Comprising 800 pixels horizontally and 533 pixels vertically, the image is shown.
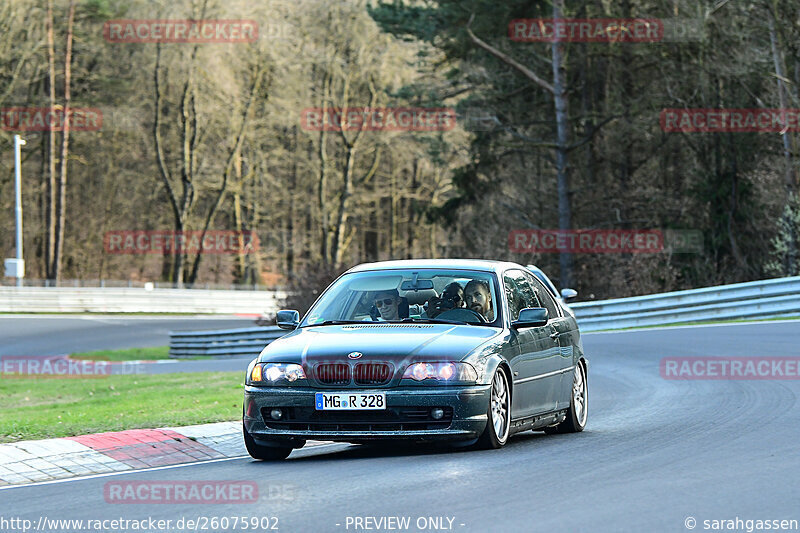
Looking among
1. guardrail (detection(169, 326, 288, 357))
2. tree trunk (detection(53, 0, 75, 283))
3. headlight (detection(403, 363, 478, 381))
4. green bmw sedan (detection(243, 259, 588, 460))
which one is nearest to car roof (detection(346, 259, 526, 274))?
green bmw sedan (detection(243, 259, 588, 460))

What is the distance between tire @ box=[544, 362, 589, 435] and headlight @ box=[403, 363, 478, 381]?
236 cm

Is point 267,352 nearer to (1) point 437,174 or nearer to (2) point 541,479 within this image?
(2) point 541,479

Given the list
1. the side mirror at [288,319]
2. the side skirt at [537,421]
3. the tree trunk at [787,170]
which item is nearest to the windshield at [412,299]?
the side mirror at [288,319]

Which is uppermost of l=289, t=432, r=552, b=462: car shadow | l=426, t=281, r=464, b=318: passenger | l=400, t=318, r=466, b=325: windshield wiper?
l=426, t=281, r=464, b=318: passenger

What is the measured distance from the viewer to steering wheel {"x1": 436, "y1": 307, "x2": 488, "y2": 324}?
33.7ft

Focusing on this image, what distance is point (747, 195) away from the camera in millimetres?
35750

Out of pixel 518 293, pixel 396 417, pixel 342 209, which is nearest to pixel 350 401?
pixel 396 417

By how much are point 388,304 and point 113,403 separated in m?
8.12

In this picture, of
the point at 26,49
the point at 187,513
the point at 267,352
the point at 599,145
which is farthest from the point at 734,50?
the point at 26,49

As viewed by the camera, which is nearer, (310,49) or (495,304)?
(495,304)

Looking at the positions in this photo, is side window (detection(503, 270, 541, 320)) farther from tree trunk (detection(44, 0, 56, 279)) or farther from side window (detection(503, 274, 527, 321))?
tree trunk (detection(44, 0, 56, 279))

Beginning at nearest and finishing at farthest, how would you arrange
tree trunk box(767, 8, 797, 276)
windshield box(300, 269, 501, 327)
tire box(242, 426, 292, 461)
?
tire box(242, 426, 292, 461) < windshield box(300, 269, 501, 327) < tree trunk box(767, 8, 797, 276)

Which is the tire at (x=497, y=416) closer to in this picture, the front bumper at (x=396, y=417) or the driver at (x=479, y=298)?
the front bumper at (x=396, y=417)

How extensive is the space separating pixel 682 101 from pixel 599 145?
18.4ft
